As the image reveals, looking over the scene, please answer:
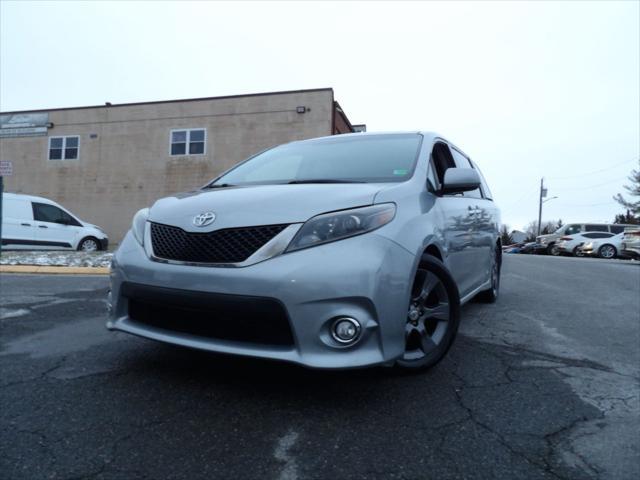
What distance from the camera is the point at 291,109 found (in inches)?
787

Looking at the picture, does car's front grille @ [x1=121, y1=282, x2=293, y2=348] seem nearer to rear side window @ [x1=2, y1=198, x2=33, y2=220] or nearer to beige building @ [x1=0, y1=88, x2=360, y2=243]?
rear side window @ [x1=2, y1=198, x2=33, y2=220]

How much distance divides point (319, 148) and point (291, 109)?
17.1 m

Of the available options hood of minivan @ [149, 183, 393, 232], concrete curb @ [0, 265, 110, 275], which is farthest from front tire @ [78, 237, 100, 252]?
hood of minivan @ [149, 183, 393, 232]

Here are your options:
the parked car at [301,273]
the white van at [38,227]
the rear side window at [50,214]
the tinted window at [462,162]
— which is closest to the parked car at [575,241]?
the tinted window at [462,162]

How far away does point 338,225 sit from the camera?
222 cm

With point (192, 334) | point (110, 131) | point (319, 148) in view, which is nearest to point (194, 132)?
point (110, 131)

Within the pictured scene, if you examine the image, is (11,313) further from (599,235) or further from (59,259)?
(599,235)

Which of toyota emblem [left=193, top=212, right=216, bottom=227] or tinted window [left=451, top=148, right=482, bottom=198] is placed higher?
tinted window [left=451, top=148, right=482, bottom=198]

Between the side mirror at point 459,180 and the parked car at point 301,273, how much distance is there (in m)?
0.01

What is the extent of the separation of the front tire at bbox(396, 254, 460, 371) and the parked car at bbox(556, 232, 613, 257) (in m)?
21.8

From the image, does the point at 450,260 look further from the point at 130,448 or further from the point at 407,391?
the point at 130,448

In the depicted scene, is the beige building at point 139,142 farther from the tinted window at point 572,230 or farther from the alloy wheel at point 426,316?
the alloy wheel at point 426,316

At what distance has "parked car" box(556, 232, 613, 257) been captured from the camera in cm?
2123

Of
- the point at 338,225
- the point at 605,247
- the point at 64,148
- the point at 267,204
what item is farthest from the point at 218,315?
the point at 64,148
